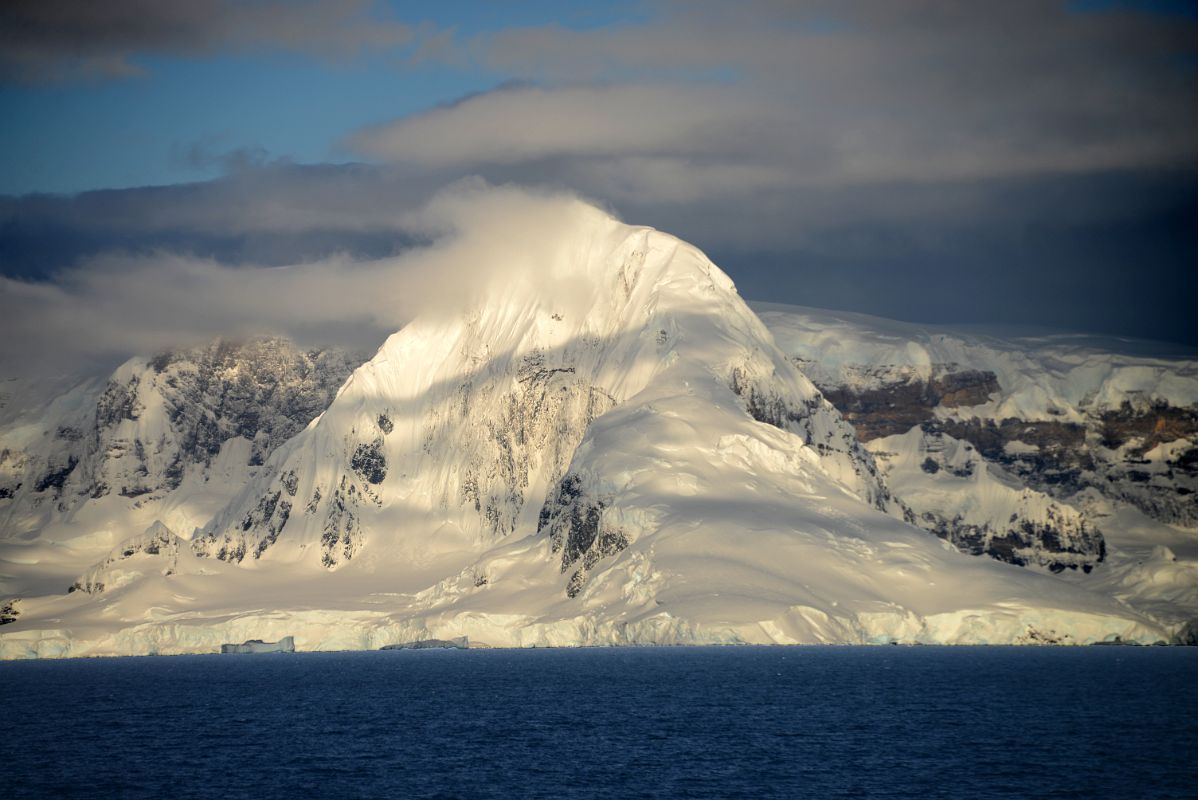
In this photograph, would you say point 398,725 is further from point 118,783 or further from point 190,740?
point 118,783

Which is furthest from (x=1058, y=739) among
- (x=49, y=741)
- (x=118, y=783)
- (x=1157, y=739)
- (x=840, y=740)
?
(x=49, y=741)

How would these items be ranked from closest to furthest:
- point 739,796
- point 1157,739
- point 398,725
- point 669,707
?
1. point 739,796
2. point 1157,739
3. point 398,725
4. point 669,707

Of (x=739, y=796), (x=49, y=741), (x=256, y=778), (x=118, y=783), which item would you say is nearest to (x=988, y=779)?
(x=739, y=796)

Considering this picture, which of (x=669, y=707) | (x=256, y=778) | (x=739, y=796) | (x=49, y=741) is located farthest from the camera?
(x=669, y=707)

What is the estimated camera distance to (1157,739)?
529 ft

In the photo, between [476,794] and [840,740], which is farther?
[840,740]

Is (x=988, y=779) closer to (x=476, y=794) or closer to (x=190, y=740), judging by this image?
(x=476, y=794)

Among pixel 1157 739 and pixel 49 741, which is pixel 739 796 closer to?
pixel 1157 739

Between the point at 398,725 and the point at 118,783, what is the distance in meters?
45.8

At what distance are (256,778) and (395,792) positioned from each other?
14468 millimetres

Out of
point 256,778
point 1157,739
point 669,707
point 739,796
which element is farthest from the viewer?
point 669,707

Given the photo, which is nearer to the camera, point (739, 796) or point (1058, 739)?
point (739, 796)

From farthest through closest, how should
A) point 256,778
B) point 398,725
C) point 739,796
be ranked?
point 398,725
point 256,778
point 739,796

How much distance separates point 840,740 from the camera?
165500mm
